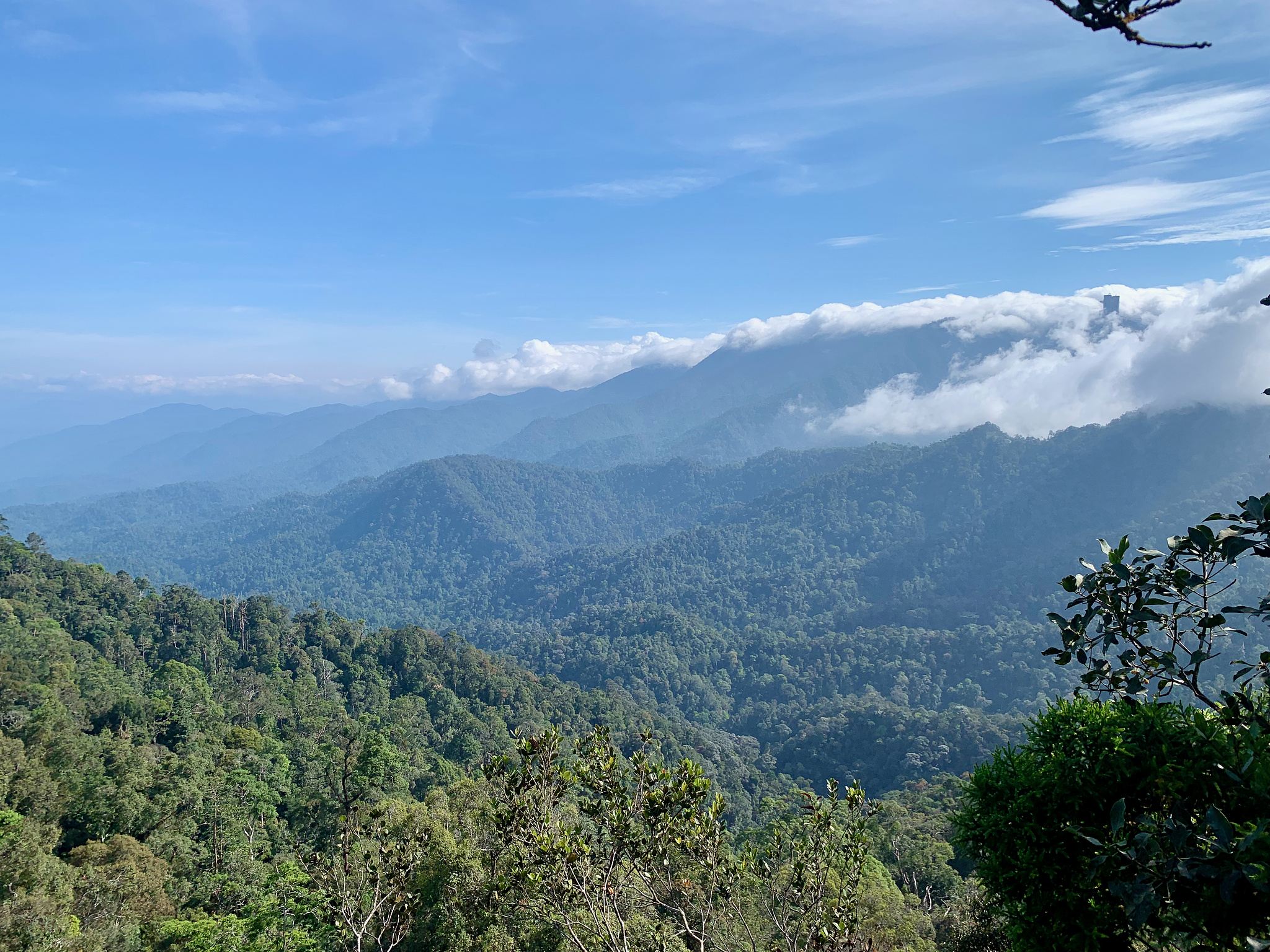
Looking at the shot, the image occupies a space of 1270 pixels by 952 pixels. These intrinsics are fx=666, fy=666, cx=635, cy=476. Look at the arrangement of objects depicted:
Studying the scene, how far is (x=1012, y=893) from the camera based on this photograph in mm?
5824

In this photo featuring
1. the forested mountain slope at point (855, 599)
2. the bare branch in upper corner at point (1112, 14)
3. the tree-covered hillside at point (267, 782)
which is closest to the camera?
the bare branch in upper corner at point (1112, 14)

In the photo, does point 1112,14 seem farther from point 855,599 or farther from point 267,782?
point 855,599

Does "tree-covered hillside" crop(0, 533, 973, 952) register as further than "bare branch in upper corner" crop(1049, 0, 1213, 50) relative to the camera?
Yes

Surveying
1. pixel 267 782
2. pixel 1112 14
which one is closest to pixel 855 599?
pixel 267 782

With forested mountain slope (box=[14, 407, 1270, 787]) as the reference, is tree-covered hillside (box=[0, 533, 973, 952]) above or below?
above

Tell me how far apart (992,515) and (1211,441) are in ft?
183

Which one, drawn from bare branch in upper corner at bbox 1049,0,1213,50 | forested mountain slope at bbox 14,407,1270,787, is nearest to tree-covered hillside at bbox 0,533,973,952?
bare branch in upper corner at bbox 1049,0,1213,50

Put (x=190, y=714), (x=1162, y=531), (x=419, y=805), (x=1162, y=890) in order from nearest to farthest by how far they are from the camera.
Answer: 1. (x=1162, y=890)
2. (x=419, y=805)
3. (x=190, y=714)
4. (x=1162, y=531)

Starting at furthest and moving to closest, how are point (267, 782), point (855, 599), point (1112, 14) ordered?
point (855, 599) → point (267, 782) → point (1112, 14)

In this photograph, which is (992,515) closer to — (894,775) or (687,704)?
(687,704)

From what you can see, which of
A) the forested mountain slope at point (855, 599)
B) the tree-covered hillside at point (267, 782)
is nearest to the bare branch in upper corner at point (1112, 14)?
the tree-covered hillside at point (267, 782)

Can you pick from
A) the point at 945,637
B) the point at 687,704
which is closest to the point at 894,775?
the point at 687,704

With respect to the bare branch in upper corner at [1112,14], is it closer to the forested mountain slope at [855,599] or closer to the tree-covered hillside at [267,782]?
Answer: the tree-covered hillside at [267,782]

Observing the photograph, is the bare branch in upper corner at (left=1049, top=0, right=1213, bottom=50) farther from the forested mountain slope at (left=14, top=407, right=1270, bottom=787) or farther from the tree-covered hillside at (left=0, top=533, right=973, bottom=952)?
the forested mountain slope at (left=14, top=407, right=1270, bottom=787)
